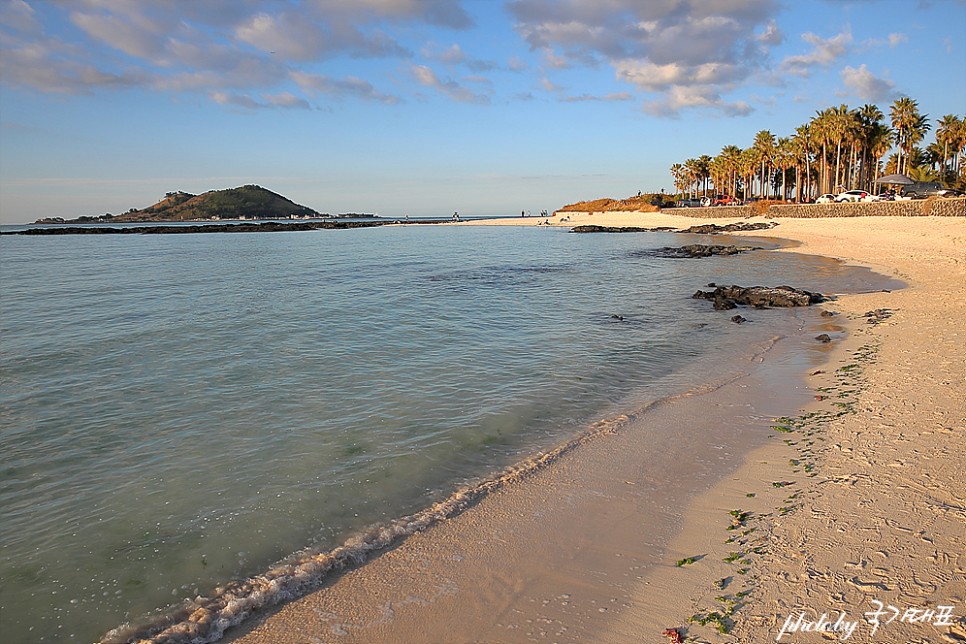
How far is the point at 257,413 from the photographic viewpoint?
384 inches

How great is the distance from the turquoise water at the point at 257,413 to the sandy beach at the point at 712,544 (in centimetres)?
105

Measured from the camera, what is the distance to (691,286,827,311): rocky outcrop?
1958cm

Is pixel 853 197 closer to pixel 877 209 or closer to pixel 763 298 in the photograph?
pixel 877 209

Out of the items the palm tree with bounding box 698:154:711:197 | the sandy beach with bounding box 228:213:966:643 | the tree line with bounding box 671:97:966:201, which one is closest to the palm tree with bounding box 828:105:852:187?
the tree line with bounding box 671:97:966:201

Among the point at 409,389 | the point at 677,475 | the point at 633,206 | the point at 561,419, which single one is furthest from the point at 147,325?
the point at 633,206

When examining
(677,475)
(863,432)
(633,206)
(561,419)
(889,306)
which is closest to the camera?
(677,475)

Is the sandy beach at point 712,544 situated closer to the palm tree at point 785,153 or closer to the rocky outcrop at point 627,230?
the rocky outcrop at point 627,230

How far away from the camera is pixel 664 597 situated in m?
4.65

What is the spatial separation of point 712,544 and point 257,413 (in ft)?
25.0

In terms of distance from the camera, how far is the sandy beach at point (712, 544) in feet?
14.2

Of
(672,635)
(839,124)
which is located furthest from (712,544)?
(839,124)

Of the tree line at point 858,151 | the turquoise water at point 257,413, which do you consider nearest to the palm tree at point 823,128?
the tree line at point 858,151

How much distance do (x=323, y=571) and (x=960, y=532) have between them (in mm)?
5934

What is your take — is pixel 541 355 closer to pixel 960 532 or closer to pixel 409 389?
pixel 409 389
